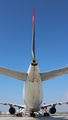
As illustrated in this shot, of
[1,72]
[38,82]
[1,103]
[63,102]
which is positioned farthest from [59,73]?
[1,103]

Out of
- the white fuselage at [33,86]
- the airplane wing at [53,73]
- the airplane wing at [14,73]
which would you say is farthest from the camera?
the white fuselage at [33,86]

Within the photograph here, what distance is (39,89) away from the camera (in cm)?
2042

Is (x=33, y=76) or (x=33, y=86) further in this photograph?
(x=33, y=86)

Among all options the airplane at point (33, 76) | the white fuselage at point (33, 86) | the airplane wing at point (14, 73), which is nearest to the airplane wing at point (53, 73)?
the airplane at point (33, 76)

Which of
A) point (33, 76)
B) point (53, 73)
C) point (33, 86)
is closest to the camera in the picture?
point (53, 73)

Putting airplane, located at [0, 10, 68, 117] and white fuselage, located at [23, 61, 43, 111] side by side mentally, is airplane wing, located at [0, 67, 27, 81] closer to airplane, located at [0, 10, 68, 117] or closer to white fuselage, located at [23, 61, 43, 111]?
airplane, located at [0, 10, 68, 117]

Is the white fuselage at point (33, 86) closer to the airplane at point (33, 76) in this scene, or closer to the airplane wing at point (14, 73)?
the airplane at point (33, 76)

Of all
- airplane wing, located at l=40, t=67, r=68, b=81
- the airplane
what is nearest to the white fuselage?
the airplane

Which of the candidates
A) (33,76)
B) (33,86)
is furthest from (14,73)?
(33,86)

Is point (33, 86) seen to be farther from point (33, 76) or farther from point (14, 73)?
point (14, 73)

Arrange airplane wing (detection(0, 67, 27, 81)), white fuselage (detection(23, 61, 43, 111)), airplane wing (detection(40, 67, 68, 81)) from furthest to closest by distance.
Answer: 1. white fuselage (detection(23, 61, 43, 111))
2. airplane wing (detection(40, 67, 68, 81))
3. airplane wing (detection(0, 67, 27, 81))

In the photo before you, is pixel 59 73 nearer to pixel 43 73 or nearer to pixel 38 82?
pixel 43 73

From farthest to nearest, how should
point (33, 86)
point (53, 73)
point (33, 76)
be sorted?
1. point (33, 86)
2. point (33, 76)
3. point (53, 73)

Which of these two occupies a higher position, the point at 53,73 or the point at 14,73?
the point at 14,73
